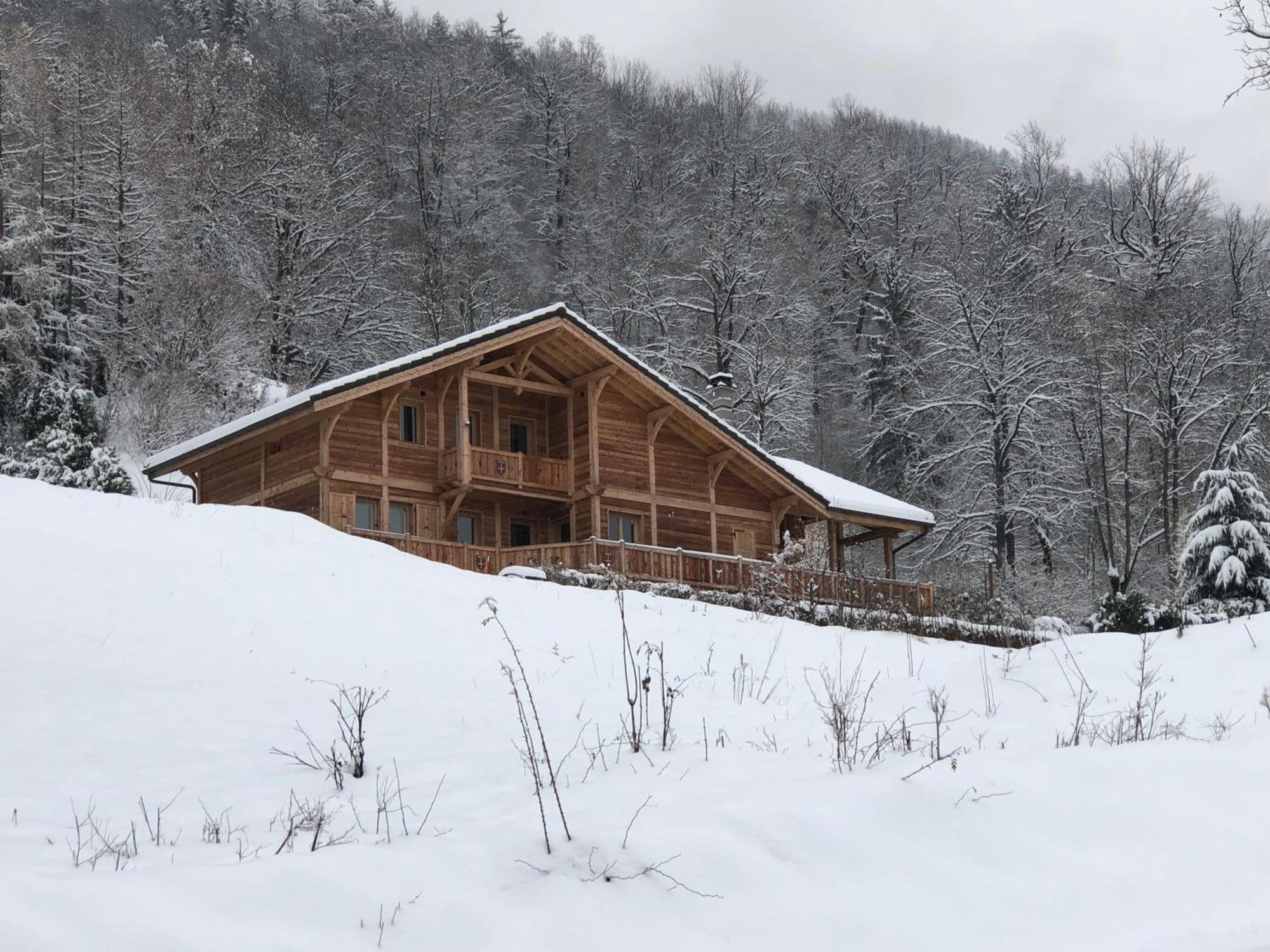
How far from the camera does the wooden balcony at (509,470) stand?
95.7 feet

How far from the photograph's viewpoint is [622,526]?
32.2m

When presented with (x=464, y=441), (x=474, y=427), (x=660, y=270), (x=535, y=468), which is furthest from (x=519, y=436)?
(x=660, y=270)

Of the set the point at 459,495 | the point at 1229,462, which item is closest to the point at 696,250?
the point at 459,495

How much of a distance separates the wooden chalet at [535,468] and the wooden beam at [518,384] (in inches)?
1.7

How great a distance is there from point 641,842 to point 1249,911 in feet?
8.51

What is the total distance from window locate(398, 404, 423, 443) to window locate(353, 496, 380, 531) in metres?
1.64

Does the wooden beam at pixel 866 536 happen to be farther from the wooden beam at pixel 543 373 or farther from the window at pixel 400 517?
the window at pixel 400 517

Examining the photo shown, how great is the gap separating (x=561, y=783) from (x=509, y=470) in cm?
2229

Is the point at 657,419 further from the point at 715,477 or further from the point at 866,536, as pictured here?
the point at 866,536

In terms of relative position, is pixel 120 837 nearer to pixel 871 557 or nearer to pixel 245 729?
pixel 245 729

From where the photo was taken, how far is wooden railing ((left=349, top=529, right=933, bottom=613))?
24.7m

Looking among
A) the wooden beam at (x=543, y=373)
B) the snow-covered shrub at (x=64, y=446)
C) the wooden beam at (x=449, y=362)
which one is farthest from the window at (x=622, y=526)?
the snow-covered shrub at (x=64, y=446)

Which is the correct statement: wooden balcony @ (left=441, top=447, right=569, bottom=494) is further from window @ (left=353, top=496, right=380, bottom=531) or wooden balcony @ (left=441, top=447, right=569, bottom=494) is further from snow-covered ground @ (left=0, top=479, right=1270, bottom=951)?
snow-covered ground @ (left=0, top=479, right=1270, bottom=951)

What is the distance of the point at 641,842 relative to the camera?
6.18 metres
